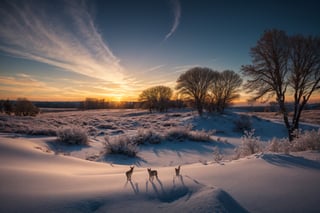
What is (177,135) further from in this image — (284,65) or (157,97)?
(157,97)

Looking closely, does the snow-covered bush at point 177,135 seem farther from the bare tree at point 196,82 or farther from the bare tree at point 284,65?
the bare tree at point 196,82

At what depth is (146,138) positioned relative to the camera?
39.7 ft

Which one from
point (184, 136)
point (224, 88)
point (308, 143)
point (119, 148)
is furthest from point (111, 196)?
point (224, 88)

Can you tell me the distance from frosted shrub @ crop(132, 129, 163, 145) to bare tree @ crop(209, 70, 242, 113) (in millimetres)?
27479

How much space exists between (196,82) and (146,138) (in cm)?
2434

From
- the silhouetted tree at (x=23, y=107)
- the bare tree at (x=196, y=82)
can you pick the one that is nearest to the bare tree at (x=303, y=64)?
the bare tree at (x=196, y=82)

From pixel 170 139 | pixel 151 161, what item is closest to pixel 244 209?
pixel 151 161

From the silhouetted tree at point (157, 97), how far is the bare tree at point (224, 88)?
1920cm

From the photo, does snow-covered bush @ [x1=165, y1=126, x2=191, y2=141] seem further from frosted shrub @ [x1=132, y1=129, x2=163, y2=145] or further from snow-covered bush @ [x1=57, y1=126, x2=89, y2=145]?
snow-covered bush @ [x1=57, y1=126, x2=89, y2=145]

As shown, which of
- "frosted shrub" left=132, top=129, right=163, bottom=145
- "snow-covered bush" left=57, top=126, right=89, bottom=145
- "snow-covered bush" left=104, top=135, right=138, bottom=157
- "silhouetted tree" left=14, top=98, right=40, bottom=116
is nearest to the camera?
"snow-covered bush" left=104, top=135, right=138, bottom=157

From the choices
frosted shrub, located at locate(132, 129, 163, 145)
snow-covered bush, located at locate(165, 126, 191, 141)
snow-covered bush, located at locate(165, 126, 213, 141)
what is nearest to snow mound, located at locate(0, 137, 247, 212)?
frosted shrub, located at locate(132, 129, 163, 145)

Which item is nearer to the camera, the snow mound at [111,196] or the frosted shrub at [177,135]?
the snow mound at [111,196]

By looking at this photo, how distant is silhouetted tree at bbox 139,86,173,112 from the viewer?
2173 inches

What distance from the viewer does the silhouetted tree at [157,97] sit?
55.2 metres
